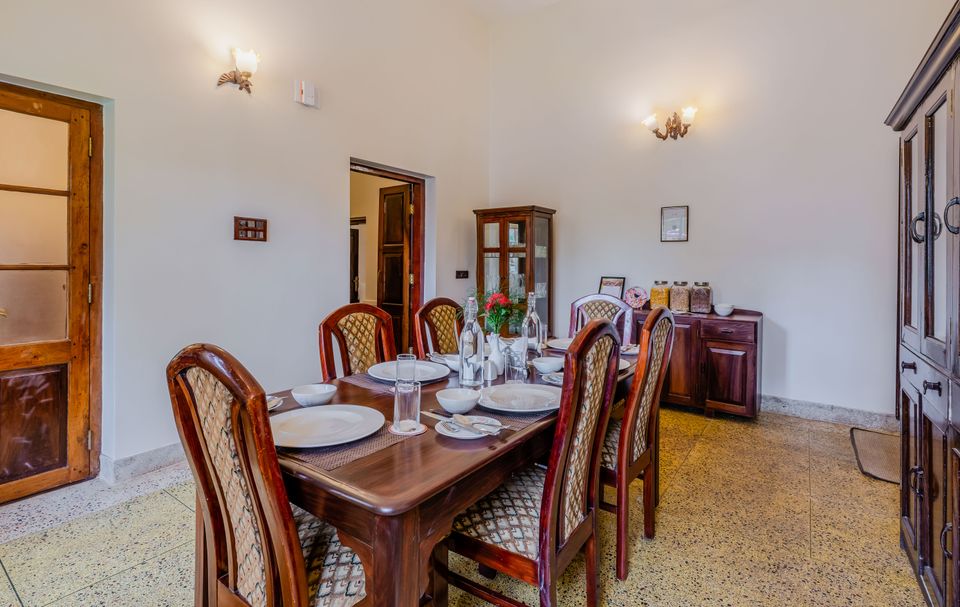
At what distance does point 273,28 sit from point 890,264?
15.1 ft

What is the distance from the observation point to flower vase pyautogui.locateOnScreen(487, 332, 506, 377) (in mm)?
2035

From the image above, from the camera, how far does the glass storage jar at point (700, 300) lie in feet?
12.9

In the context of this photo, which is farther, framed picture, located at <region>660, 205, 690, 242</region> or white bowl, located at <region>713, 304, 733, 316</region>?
framed picture, located at <region>660, 205, 690, 242</region>

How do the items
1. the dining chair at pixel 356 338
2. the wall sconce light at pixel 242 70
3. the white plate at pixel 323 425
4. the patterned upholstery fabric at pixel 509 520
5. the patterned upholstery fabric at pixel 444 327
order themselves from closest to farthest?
1. the white plate at pixel 323 425
2. the patterned upholstery fabric at pixel 509 520
3. the dining chair at pixel 356 338
4. the patterned upholstery fabric at pixel 444 327
5. the wall sconce light at pixel 242 70

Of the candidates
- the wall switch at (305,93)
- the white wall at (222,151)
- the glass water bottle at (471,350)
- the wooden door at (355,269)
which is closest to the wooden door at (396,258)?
the white wall at (222,151)

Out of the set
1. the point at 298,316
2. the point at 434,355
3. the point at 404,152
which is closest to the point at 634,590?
the point at 434,355

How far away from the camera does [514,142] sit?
5.15 meters

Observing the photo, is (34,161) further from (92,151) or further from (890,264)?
(890,264)

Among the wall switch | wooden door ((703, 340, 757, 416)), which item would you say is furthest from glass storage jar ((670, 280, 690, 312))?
the wall switch

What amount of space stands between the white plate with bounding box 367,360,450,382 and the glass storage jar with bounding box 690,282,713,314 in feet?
8.54

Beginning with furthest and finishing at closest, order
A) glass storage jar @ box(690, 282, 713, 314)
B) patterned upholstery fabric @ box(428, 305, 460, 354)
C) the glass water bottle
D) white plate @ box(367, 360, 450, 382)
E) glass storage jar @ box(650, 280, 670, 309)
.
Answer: glass storage jar @ box(650, 280, 670, 309) → glass storage jar @ box(690, 282, 713, 314) → patterned upholstery fabric @ box(428, 305, 460, 354) → white plate @ box(367, 360, 450, 382) → the glass water bottle

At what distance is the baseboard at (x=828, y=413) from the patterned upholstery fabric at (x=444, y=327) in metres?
2.71

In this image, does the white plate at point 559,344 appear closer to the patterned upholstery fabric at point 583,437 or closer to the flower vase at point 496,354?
the flower vase at point 496,354

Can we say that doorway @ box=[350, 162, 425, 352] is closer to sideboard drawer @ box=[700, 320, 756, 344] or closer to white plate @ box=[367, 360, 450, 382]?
white plate @ box=[367, 360, 450, 382]
